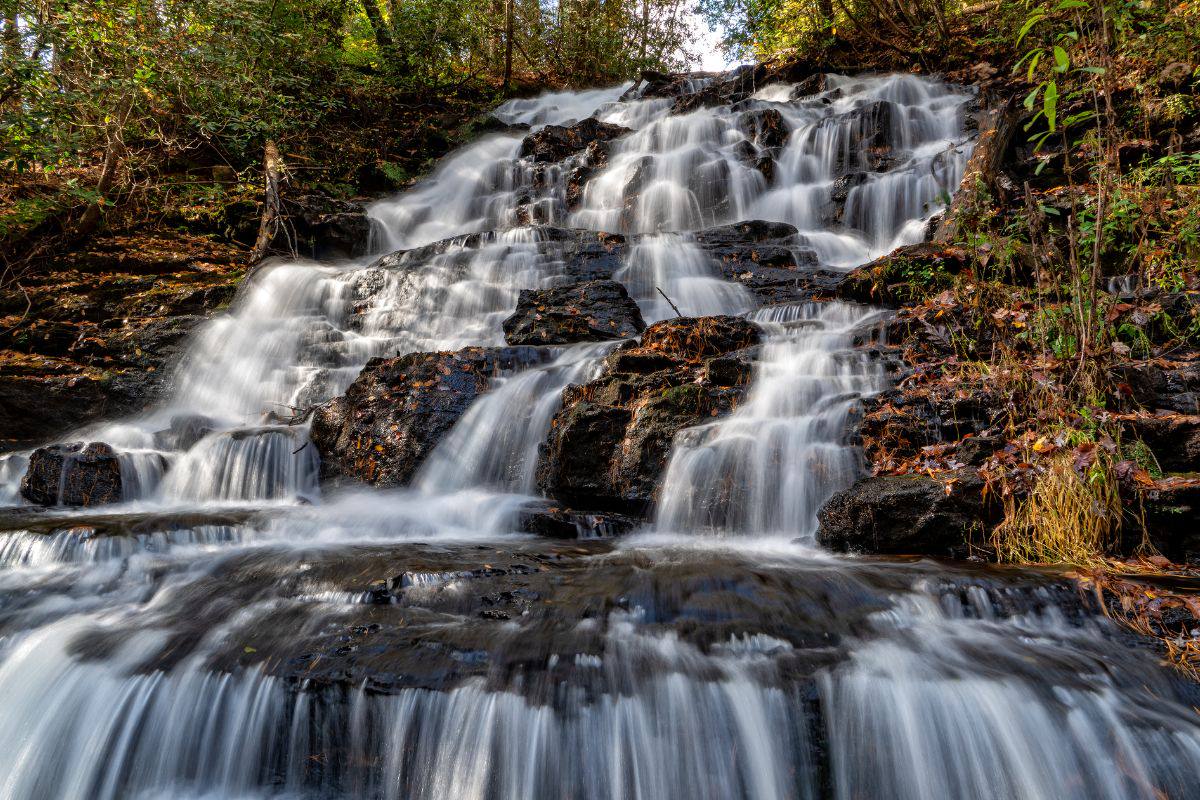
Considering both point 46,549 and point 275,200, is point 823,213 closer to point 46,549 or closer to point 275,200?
point 275,200

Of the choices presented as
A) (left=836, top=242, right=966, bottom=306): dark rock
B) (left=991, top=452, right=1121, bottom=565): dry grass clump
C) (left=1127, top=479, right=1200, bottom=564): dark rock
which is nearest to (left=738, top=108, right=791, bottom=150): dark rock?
→ (left=836, top=242, right=966, bottom=306): dark rock

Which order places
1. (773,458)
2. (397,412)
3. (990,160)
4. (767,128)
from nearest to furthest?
1. (773,458)
2. (397,412)
3. (990,160)
4. (767,128)

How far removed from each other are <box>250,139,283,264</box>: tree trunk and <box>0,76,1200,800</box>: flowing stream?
211 inches

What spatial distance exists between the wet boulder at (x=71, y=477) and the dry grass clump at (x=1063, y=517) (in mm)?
7395

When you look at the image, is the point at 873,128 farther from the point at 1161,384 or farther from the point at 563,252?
the point at 1161,384

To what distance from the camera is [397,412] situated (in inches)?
260

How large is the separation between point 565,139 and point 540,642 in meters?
13.9

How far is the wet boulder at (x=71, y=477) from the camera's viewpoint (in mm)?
6125

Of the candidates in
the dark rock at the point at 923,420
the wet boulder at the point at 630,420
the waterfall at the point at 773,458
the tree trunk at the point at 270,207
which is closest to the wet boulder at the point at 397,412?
the wet boulder at the point at 630,420

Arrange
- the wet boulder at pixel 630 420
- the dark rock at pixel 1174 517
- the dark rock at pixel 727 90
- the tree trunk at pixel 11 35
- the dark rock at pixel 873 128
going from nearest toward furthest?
the dark rock at pixel 1174 517 → the wet boulder at pixel 630 420 → the tree trunk at pixel 11 35 → the dark rock at pixel 873 128 → the dark rock at pixel 727 90

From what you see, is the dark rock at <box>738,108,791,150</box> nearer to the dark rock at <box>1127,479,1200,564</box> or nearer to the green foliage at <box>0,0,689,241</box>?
the green foliage at <box>0,0,689,241</box>

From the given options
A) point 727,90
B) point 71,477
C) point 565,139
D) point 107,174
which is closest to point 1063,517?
point 71,477

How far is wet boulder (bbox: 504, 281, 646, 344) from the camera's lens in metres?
7.89

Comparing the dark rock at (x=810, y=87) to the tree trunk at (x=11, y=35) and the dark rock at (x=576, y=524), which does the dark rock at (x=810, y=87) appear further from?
the tree trunk at (x=11, y=35)
